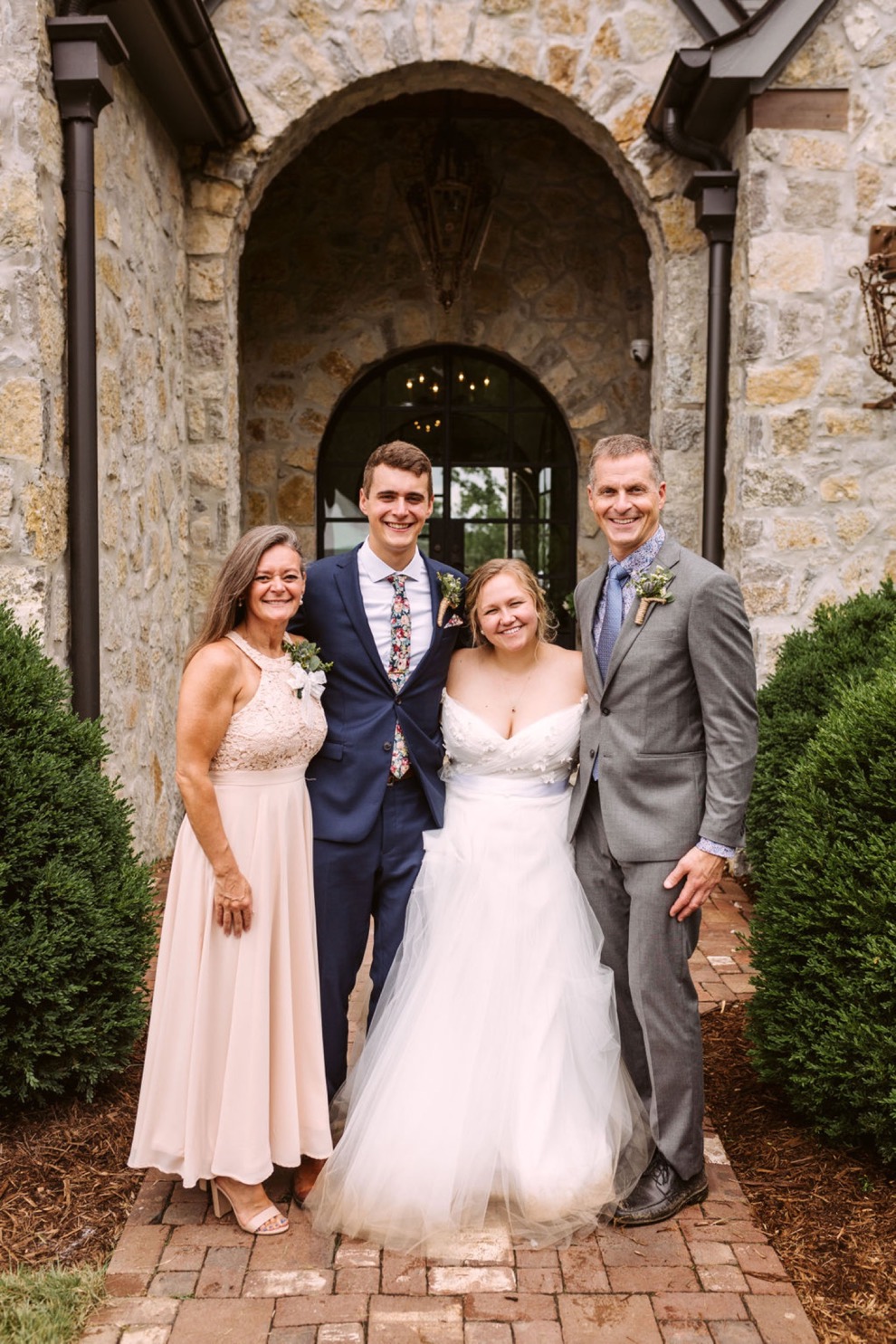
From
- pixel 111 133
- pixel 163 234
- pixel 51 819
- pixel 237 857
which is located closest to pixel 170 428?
pixel 163 234

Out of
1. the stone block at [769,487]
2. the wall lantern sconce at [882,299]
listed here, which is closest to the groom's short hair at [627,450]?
the stone block at [769,487]

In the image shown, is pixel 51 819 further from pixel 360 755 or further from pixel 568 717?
pixel 568 717

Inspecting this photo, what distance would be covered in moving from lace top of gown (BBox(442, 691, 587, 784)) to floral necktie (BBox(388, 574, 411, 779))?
147 mm

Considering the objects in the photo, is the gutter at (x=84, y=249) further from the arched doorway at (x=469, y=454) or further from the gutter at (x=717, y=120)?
the arched doorway at (x=469, y=454)

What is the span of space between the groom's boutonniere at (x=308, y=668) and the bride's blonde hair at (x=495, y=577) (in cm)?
48

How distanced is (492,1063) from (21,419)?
110 inches

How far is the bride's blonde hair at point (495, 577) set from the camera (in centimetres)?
315

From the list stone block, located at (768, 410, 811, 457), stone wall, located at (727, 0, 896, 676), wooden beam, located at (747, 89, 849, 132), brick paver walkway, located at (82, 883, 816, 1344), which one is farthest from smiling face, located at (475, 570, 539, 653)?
wooden beam, located at (747, 89, 849, 132)

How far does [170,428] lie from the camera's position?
5.84 meters

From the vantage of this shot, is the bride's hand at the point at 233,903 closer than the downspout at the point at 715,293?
Yes

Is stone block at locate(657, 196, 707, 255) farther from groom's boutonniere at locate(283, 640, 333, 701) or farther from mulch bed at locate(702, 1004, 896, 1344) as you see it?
mulch bed at locate(702, 1004, 896, 1344)

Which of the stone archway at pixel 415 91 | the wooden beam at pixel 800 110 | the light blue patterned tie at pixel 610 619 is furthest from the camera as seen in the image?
the stone archway at pixel 415 91

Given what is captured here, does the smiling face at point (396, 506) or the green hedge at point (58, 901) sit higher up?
the smiling face at point (396, 506)

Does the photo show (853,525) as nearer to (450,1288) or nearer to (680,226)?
(680,226)
